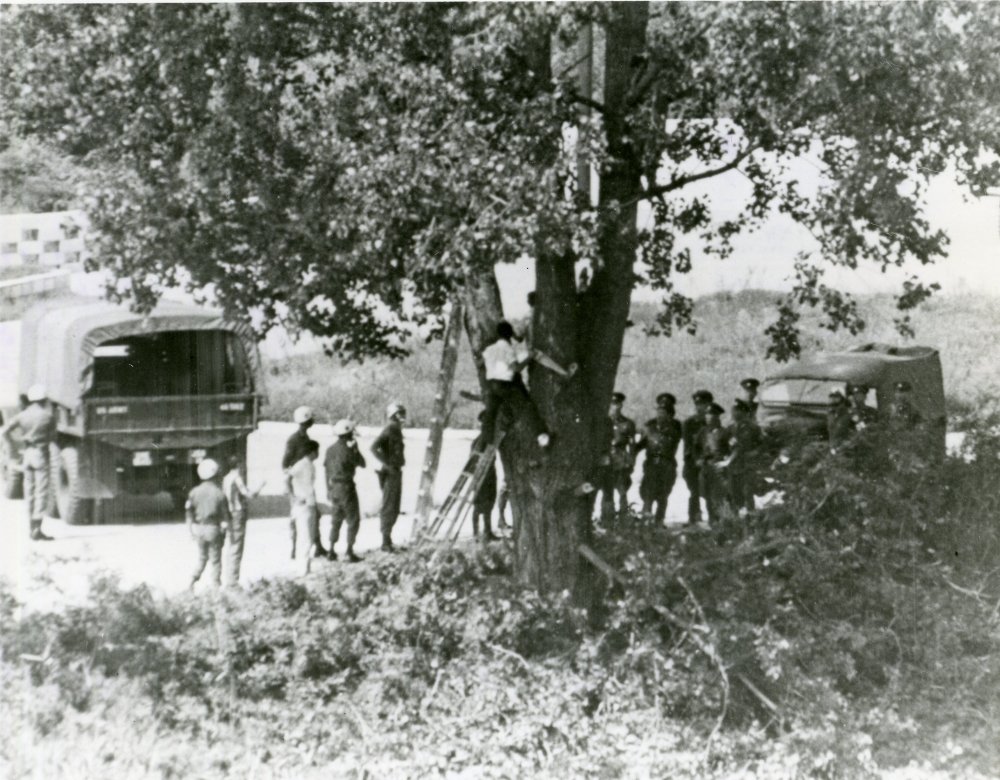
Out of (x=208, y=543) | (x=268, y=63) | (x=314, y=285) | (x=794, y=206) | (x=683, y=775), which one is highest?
(x=268, y=63)

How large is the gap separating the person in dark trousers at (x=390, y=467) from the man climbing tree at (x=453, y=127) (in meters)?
2.30

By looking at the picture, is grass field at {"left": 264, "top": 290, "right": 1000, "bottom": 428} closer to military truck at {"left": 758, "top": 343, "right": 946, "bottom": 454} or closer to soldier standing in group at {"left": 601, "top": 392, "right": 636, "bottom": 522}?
military truck at {"left": 758, "top": 343, "right": 946, "bottom": 454}

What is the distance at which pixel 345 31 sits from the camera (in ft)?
26.5

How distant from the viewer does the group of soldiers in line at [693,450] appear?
12.9m

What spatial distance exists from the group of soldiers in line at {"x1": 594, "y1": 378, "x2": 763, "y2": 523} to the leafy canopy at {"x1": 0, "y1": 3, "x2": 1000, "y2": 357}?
418cm

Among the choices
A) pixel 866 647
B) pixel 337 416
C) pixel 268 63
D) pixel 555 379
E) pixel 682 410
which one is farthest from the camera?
pixel 682 410

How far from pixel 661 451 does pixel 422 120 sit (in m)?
6.49

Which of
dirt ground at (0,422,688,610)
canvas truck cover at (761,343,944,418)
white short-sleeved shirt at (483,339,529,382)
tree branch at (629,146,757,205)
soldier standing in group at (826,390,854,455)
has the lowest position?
dirt ground at (0,422,688,610)

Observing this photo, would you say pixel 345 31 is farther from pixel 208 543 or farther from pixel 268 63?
pixel 208 543

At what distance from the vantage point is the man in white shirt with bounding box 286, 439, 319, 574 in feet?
35.6

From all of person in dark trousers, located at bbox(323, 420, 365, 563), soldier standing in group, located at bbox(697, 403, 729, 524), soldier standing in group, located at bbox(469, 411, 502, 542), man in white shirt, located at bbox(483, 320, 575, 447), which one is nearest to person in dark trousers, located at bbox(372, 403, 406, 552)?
person in dark trousers, located at bbox(323, 420, 365, 563)

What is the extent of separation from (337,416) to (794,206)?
962 centimetres

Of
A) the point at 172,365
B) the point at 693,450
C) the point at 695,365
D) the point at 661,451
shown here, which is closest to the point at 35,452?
the point at 172,365

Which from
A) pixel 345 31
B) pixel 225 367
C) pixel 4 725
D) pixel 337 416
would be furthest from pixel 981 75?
pixel 337 416
